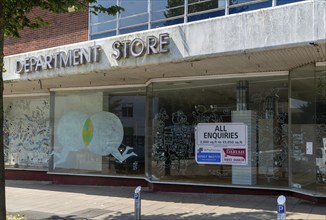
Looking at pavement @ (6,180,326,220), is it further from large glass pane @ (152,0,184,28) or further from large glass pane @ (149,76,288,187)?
large glass pane @ (152,0,184,28)

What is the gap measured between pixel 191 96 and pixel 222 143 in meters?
1.72

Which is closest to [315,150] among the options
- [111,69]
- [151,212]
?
[151,212]

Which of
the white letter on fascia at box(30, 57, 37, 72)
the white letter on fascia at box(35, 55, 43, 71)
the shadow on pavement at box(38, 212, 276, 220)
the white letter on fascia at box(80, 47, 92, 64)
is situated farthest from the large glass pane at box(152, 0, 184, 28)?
the shadow on pavement at box(38, 212, 276, 220)

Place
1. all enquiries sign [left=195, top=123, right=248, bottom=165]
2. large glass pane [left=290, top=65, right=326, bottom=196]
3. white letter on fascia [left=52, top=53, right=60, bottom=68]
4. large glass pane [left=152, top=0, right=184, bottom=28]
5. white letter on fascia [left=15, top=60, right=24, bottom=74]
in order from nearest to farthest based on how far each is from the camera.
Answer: large glass pane [left=290, top=65, right=326, bottom=196], large glass pane [left=152, top=0, right=184, bottom=28], all enquiries sign [left=195, top=123, right=248, bottom=165], white letter on fascia [left=52, top=53, right=60, bottom=68], white letter on fascia [left=15, top=60, right=24, bottom=74]

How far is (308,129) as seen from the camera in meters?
10.4

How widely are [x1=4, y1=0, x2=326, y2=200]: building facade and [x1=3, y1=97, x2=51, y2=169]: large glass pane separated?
1.79 ft

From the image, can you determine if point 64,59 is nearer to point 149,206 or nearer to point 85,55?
point 85,55

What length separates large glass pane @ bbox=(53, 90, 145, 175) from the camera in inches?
535

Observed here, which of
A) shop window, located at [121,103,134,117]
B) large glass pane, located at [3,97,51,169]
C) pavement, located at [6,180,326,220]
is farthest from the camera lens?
large glass pane, located at [3,97,51,169]

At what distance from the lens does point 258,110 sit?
11.3 m

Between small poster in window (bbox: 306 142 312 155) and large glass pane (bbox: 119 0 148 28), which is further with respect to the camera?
large glass pane (bbox: 119 0 148 28)

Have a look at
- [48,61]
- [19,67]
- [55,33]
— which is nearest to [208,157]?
[48,61]

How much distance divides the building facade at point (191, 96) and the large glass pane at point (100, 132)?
38 millimetres

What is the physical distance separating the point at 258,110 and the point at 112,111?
5240mm
